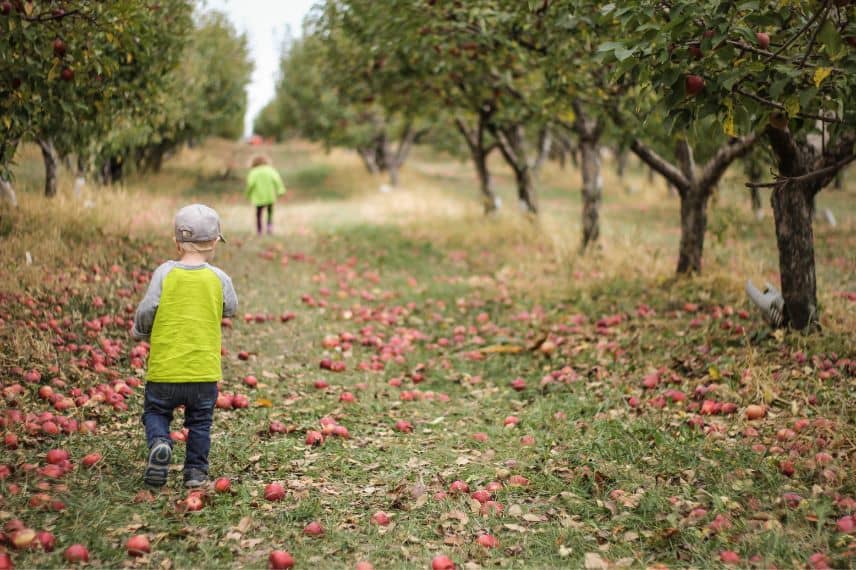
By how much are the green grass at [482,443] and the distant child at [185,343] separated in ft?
0.94

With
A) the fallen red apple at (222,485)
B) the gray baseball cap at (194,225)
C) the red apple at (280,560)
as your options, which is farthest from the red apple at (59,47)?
the red apple at (280,560)

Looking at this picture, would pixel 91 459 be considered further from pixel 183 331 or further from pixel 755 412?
pixel 755 412

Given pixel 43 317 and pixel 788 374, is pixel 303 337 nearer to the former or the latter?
pixel 43 317

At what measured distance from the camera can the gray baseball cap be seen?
12.6 ft

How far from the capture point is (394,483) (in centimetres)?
420

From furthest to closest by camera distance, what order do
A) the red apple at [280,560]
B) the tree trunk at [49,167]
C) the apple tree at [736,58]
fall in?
1. the tree trunk at [49,167]
2. the apple tree at [736,58]
3. the red apple at [280,560]

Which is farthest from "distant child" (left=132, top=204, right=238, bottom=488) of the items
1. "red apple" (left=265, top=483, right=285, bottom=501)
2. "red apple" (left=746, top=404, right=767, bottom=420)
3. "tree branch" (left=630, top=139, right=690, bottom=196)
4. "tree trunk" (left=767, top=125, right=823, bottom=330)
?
"tree branch" (left=630, top=139, right=690, bottom=196)

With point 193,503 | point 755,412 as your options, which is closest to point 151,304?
point 193,503

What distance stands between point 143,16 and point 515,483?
5.86 meters

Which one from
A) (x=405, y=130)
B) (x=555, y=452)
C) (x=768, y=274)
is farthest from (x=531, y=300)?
(x=405, y=130)

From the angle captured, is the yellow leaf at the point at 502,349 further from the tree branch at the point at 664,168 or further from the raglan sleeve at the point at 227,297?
the raglan sleeve at the point at 227,297

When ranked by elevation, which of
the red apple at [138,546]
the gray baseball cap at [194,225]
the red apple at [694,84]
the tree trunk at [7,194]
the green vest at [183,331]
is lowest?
the red apple at [138,546]

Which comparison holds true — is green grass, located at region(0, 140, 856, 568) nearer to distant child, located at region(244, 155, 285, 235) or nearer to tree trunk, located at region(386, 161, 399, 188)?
distant child, located at region(244, 155, 285, 235)

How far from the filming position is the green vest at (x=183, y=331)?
150 inches
